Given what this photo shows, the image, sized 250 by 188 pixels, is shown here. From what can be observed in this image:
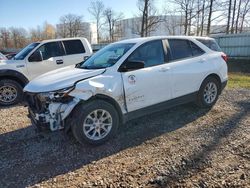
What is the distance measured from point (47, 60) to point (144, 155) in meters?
5.28

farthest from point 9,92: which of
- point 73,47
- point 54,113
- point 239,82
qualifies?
point 239,82

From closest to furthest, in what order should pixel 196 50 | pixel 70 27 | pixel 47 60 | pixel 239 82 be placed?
pixel 196 50 → pixel 47 60 → pixel 239 82 → pixel 70 27

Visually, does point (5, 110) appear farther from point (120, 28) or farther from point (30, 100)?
point (120, 28)

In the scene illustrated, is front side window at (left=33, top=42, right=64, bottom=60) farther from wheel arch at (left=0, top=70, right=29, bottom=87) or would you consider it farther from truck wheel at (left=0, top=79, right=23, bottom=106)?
truck wheel at (left=0, top=79, right=23, bottom=106)

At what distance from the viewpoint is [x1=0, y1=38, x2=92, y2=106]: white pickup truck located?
751 centimetres

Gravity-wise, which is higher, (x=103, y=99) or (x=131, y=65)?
(x=131, y=65)

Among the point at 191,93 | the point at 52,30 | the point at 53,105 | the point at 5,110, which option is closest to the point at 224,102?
the point at 191,93

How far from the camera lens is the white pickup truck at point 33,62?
24.6ft

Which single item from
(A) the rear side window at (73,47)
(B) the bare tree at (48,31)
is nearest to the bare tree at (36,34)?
(B) the bare tree at (48,31)

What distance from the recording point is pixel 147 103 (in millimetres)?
4836

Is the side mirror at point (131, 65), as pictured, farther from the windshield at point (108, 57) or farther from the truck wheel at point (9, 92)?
the truck wheel at point (9, 92)

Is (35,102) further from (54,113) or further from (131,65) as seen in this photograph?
(131,65)

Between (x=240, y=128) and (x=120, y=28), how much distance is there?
54596 millimetres

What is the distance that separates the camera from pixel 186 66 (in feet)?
17.7
